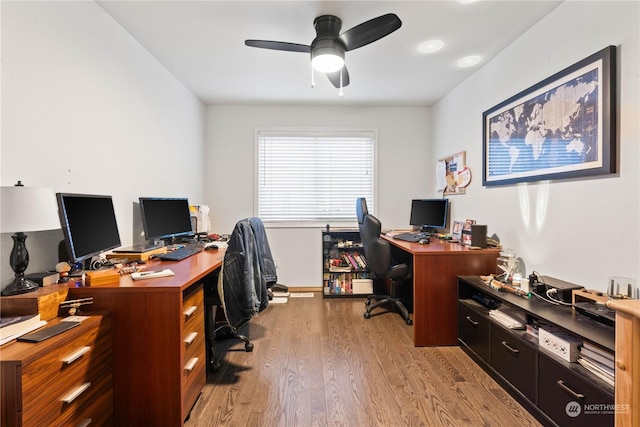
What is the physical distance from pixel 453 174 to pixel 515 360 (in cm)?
205

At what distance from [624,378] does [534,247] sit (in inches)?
51.0

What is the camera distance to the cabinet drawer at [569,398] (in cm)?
118

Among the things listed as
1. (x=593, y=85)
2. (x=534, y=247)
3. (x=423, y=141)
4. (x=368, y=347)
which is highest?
(x=423, y=141)

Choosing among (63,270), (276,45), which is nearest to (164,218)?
(63,270)

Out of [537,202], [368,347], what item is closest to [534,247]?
[537,202]

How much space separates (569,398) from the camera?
1320 mm

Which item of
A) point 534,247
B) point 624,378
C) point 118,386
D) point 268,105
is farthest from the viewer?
point 268,105

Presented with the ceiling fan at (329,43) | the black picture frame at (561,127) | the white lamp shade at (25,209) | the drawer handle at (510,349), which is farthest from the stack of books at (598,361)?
the white lamp shade at (25,209)

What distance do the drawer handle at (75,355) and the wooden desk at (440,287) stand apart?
2087mm

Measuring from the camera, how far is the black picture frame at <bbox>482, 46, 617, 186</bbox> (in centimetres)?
154

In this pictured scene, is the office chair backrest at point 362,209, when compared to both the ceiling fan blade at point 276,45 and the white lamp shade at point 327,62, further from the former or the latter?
the ceiling fan blade at point 276,45

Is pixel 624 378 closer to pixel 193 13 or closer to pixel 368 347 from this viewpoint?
pixel 368 347

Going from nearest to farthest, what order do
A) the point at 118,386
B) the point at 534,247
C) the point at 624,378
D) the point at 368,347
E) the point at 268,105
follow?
the point at 624,378 → the point at 118,386 → the point at 534,247 → the point at 368,347 → the point at 268,105

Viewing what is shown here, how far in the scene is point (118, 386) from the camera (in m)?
1.37
